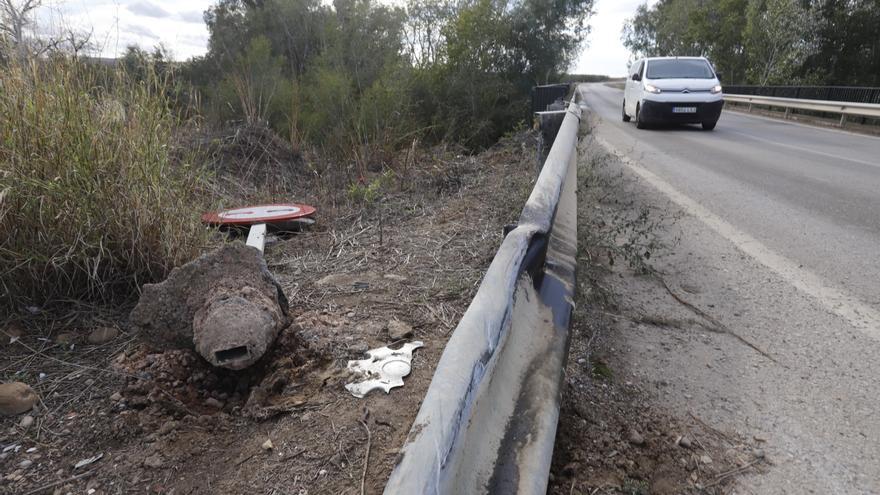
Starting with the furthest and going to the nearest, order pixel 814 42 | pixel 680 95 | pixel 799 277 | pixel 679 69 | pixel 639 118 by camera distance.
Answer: pixel 814 42, pixel 679 69, pixel 639 118, pixel 680 95, pixel 799 277

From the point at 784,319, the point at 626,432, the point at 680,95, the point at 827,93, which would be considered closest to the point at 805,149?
the point at 680,95

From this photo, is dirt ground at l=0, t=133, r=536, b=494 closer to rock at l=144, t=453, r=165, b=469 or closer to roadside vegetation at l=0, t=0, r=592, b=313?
rock at l=144, t=453, r=165, b=469

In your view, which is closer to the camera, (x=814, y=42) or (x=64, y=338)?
(x=64, y=338)

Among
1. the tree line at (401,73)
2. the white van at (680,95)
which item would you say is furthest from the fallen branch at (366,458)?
the white van at (680,95)

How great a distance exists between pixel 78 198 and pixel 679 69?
1359 cm

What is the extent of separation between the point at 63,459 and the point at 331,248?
2218 mm

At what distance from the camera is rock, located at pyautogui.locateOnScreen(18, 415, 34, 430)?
6.89ft

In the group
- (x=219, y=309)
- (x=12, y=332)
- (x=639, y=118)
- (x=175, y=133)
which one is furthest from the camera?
(x=639, y=118)

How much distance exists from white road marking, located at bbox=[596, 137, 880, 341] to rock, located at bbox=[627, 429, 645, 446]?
66.9 inches

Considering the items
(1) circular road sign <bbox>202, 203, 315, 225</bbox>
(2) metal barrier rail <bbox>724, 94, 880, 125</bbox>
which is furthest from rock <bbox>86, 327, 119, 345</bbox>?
(2) metal barrier rail <bbox>724, 94, 880, 125</bbox>

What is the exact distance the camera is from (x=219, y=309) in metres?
2.28

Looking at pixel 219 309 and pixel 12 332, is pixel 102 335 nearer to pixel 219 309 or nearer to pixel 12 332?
pixel 12 332

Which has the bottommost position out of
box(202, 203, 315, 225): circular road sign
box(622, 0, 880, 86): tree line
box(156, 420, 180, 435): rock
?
box(156, 420, 180, 435): rock

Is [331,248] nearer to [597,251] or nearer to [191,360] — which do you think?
[191,360]
